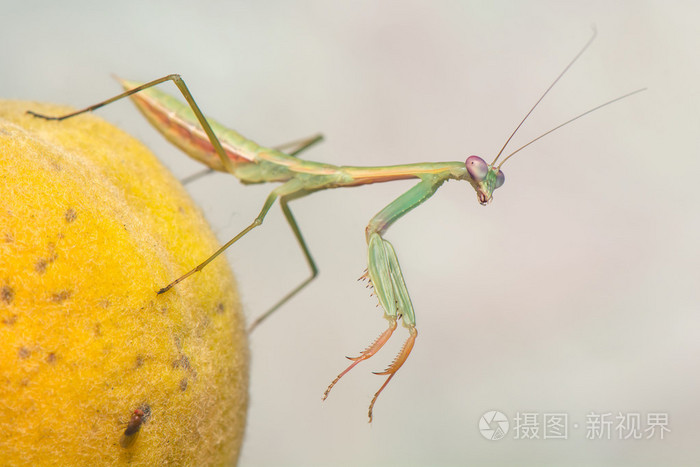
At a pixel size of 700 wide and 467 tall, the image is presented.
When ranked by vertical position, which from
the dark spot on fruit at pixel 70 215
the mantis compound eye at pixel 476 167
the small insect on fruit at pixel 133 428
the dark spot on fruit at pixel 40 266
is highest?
the dark spot on fruit at pixel 70 215

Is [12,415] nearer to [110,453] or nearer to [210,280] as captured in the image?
[110,453]

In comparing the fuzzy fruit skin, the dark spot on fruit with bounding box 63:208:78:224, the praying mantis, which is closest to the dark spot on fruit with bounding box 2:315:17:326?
the fuzzy fruit skin

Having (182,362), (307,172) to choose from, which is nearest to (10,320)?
(182,362)

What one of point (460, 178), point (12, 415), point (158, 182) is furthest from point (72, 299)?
point (460, 178)

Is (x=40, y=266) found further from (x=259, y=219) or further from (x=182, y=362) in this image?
(x=259, y=219)

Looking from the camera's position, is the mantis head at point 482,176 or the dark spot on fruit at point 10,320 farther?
the mantis head at point 482,176

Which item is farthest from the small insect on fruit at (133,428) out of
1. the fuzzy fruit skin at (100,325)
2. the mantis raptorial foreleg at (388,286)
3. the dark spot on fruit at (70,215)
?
the mantis raptorial foreleg at (388,286)

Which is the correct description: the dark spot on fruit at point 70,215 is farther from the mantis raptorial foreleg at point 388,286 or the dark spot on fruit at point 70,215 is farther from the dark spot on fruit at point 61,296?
the mantis raptorial foreleg at point 388,286
